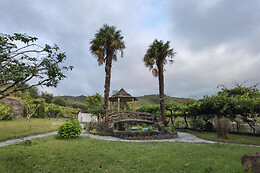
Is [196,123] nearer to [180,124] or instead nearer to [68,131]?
[180,124]

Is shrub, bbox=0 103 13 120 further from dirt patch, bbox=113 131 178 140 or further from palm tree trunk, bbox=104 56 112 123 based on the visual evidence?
dirt patch, bbox=113 131 178 140

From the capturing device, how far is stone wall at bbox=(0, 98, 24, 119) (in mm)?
23562

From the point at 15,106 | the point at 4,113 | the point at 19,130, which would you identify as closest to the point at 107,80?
the point at 19,130

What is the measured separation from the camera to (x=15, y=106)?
24484mm

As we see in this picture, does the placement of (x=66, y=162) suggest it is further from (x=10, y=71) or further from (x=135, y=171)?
(x=10, y=71)

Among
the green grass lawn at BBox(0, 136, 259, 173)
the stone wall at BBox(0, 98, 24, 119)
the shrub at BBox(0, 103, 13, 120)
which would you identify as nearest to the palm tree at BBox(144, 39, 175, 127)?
the green grass lawn at BBox(0, 136, 259, 173)

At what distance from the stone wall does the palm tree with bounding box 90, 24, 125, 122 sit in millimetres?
18426

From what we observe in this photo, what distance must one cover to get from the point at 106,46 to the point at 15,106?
2039 centimetres

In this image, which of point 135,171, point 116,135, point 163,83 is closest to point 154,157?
point 135,171

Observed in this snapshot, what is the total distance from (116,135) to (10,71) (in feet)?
35.1

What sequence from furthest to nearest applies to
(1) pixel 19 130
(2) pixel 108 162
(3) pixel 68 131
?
1. (1) pixel 19 130
2. (3) pixel 68 131
3. (2) pixel 108 162

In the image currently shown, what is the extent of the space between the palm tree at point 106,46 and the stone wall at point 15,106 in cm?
1843

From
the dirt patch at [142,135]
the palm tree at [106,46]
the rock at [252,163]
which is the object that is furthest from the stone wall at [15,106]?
the rock at [252,163]

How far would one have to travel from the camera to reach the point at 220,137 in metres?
11.9
